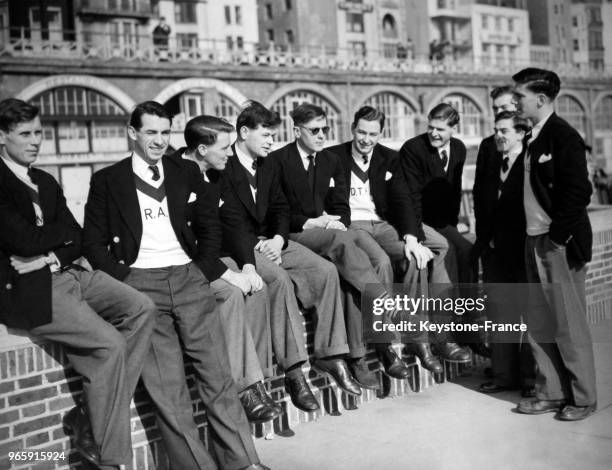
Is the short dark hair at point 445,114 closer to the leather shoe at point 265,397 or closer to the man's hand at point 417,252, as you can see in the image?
the man's hand at point 417,252

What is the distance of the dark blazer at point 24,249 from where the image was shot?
364 centimetres

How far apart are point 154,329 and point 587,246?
2.58 metres

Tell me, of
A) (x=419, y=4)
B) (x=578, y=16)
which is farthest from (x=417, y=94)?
(x=578, y=16)

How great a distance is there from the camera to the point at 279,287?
458cm

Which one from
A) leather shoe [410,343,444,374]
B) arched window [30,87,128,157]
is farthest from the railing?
leather shoe [410,343,444,374]

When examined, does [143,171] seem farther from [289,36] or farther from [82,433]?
[289,36]

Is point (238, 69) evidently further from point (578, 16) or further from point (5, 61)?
point (578, 16)

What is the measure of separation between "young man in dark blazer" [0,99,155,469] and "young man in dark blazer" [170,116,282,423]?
0.56 m

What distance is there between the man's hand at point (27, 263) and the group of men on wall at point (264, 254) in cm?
1

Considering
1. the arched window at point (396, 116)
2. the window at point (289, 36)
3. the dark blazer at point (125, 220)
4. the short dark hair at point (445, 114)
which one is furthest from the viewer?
the window at point (289, 36)

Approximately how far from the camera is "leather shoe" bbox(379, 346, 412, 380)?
16.3 feet

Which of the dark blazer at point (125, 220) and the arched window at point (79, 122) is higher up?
the arched window at point (79, 122)

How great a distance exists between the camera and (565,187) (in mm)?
4500

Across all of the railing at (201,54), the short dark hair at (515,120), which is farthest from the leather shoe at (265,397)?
the railing at (201,54)
